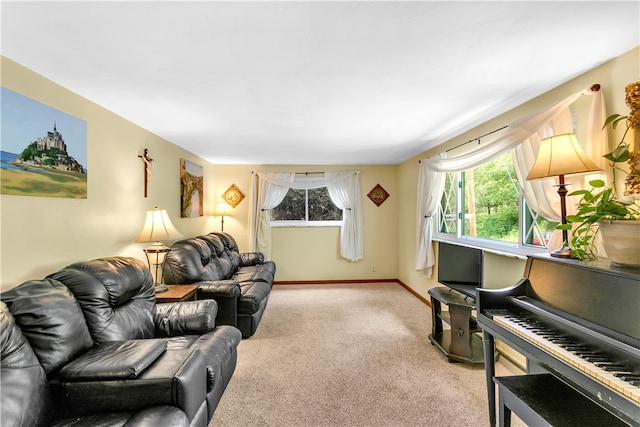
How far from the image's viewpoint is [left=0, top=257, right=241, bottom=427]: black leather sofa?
4.10 ft

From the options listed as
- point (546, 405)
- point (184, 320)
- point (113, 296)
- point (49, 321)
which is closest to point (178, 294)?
point (184, 320)

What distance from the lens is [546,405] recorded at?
54.9 inches

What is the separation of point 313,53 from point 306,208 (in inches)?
161

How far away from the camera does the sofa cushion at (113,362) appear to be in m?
1.35

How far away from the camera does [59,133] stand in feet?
6.56

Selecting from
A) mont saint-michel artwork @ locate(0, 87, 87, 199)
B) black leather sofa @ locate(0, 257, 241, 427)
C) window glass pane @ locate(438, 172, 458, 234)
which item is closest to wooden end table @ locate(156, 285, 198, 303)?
black leather sofa @ locate(0, 257, 241, 427)

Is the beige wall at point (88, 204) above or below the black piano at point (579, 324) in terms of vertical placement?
above

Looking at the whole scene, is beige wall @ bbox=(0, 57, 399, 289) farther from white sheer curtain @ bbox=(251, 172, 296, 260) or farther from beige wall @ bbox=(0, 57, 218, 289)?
white sheer curtain @ bbox=(251, 172, 296, 260)

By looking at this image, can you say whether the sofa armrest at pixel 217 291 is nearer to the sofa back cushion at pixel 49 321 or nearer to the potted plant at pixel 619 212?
the sofa back cushion at pixel 49 321

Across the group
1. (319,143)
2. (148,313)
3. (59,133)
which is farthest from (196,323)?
(319,143)

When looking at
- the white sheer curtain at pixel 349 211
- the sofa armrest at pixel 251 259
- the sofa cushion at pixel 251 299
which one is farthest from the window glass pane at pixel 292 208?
the sofa cushion at pixel 251 299

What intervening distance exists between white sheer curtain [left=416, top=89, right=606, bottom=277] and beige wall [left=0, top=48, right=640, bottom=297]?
0.62 feet

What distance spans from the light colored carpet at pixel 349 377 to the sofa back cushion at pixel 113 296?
2.80 ft

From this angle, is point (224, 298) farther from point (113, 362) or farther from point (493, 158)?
point (493, 158)
